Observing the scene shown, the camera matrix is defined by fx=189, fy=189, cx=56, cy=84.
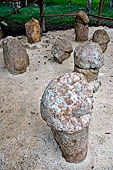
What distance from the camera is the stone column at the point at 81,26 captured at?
5729mm

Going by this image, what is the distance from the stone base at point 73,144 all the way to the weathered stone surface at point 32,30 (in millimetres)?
4056

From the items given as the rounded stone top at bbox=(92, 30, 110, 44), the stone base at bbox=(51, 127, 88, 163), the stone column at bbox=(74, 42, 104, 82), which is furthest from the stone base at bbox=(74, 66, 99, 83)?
the stone base at bbox=(51, 127, 88, 163)

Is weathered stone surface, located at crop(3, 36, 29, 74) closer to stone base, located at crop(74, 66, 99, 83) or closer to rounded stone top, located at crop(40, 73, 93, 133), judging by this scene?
stone base, located at crop(74, 66, 99, 83)

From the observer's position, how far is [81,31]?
5.95 metres

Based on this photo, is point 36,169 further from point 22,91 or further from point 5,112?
point 22,91

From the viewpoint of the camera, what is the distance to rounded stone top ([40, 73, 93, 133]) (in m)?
1.86

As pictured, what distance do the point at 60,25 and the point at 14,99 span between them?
5185mm

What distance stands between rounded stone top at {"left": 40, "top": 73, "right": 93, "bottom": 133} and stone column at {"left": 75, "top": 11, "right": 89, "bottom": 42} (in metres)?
4.27

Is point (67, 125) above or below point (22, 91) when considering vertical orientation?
above

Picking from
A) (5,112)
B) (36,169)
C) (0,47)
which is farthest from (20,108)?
(0,47)

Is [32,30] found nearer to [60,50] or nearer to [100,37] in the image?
[60,50]

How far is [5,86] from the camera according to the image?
4.09 m

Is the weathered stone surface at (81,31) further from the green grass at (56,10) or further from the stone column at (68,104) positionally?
the stone column at (68,104)

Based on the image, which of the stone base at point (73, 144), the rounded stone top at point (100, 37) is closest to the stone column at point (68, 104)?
the stone base at point (73, 144)
